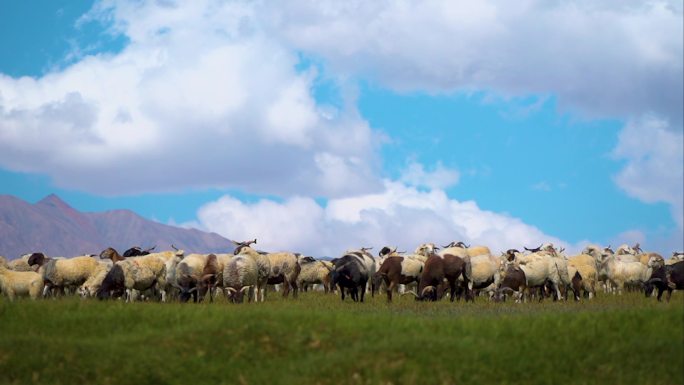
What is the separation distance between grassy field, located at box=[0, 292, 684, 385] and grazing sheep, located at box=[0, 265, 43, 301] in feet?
41.2

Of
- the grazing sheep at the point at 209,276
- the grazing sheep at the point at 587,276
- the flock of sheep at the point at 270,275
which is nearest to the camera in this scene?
the flock of sheep at the point at 270,275

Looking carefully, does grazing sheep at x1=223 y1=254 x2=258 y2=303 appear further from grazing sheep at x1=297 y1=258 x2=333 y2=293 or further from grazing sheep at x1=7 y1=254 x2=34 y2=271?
grazing sheep at x1=7 y1=254 x2=34 y2=271

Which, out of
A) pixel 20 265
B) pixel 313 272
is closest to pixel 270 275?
pixel 313 272

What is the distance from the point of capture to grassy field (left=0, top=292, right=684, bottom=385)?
19453 mm

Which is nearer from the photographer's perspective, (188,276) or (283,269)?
(188,276)

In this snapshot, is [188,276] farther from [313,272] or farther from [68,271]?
[313,272]

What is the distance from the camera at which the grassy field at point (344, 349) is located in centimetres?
1945

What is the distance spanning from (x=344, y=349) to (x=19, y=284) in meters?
22.3

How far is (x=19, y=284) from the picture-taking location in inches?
1462

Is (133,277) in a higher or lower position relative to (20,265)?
lower

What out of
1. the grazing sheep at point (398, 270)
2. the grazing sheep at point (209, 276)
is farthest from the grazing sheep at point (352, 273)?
the grazing sheep at point (209, 276)

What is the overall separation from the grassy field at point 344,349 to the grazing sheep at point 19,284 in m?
12.6

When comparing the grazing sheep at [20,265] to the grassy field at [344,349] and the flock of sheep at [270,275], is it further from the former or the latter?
the grassy field at [344,349]

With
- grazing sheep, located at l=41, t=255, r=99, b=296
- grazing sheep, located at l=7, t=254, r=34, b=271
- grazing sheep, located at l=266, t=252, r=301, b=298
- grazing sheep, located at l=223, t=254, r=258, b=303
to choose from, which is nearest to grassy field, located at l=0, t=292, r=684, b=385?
grazing sheep, located at l=223, t=254, r=258, b=303
